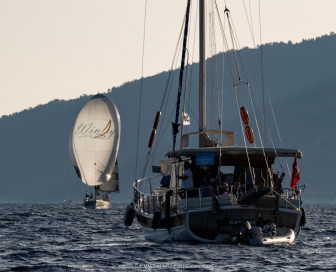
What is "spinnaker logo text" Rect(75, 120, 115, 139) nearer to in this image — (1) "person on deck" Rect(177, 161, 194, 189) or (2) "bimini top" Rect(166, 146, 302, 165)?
(2) "bimini top" Rect(166, 146, 302, 165)

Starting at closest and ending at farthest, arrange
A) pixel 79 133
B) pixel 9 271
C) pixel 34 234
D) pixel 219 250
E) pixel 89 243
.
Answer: pixel 9 271 < pixel 219 250 < pixel 89 243 < pixel 34 234 < pixel 79 133

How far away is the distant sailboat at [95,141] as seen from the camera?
102438mm

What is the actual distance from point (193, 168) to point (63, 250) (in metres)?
5.75

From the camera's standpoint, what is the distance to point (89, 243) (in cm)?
4075

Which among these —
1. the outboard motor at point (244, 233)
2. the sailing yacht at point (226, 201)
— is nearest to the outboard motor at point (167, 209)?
the sailing yacht at point (226, 201)

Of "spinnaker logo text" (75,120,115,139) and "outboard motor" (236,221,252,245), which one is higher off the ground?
"spinnaker logo text" (75,120,115,139)

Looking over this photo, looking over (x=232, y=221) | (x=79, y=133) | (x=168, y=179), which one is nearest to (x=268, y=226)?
(x=232, y=221)

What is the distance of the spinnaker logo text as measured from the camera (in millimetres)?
103250

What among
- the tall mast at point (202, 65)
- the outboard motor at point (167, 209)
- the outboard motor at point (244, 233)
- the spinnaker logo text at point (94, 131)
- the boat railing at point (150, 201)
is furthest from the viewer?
the spinnaker logo text at point (94, 131)

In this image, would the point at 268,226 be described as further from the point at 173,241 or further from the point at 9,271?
the point at 9,271

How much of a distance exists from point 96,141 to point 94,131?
113 cm

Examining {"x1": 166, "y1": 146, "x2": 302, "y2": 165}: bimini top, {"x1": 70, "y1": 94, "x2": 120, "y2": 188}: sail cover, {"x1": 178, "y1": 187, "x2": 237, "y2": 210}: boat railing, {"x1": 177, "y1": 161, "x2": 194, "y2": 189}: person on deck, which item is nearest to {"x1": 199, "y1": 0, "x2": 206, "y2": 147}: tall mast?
{"x1": 166, "y1": 146, "x2": 302, "y2": 165}: bimini top

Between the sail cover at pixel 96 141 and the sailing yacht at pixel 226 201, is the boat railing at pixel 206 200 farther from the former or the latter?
the sail cover at pixel 96 141

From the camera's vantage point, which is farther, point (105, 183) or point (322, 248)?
point (105, 183)
